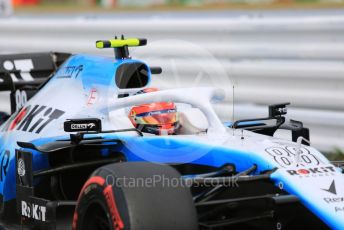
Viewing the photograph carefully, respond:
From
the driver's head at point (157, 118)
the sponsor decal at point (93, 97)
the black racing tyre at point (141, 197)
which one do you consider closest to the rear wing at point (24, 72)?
the sponsor decal at point (93, 97)

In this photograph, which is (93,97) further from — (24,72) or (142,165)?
(24,72)

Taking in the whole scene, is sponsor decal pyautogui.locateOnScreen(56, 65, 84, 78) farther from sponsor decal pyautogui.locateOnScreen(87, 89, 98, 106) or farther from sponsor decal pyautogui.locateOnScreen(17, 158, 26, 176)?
sponsor decal pyautogui.locateOnScreen(17, 158, 26, 176)

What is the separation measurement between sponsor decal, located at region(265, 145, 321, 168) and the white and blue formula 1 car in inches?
0.4

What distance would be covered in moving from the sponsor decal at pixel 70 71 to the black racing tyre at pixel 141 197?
1.81 metres

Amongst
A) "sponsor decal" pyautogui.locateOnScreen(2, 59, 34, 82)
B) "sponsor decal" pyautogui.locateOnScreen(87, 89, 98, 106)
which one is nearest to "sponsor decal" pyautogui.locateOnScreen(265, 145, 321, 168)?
"sponsor decal" pyautogui.locateOnScreen(87, 89, 98, 106)

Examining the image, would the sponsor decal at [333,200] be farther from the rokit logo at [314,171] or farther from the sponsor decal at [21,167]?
the sponsor decal at [21,167]

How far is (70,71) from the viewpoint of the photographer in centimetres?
682

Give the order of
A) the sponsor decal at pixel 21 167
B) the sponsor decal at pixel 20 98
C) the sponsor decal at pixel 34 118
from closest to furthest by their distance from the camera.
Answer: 1. the sponsor decal at pixel 21 167
2. the sponsor decal at pixel 34 118
3. the sponsor decal at pixel 20 98

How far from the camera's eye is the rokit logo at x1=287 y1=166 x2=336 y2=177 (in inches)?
206

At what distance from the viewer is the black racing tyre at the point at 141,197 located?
4.64m

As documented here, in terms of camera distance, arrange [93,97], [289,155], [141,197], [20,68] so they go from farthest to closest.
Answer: [20,68] → [93,97] → [289,155] → [141,197]

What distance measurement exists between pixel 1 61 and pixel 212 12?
9.02 feet

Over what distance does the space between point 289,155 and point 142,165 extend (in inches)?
40.1

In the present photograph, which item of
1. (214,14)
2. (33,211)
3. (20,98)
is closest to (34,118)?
(33,211)
